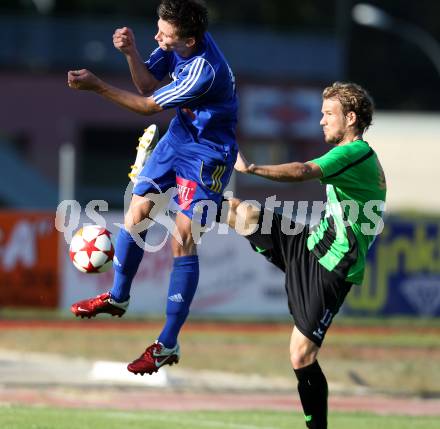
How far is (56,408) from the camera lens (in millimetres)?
10977

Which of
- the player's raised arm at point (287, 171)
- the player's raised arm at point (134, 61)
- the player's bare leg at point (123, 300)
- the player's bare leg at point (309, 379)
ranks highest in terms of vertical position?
the player's raised arm at point (134, 61)

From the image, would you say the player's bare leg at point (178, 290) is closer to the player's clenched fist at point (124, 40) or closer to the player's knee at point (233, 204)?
the player's knee at point (233, 204)

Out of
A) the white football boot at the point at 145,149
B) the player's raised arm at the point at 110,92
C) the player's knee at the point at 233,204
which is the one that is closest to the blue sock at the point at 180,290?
the player's knee at the point at 233,204

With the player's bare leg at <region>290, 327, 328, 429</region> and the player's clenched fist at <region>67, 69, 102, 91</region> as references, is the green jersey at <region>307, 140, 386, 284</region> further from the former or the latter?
the player's clenched fist at <region>67, 69, 102, 91</region>

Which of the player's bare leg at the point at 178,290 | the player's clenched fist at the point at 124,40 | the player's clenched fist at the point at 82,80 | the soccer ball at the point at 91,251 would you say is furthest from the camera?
the soccer ball at the point at 91,251

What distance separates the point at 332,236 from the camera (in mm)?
7992

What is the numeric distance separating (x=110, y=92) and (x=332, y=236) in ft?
6.22

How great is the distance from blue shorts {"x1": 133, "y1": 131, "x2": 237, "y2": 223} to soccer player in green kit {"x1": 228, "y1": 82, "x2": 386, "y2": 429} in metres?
0.18

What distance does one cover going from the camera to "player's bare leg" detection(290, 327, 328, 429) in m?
7.86

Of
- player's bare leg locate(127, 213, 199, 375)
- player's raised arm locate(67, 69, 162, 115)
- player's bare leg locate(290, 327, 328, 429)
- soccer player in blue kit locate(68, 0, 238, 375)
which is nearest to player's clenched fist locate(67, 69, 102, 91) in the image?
player's raised arm locate(67, 69, 162, 115)

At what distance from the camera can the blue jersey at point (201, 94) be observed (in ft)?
24.3

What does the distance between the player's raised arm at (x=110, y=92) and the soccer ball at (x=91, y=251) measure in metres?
1.14

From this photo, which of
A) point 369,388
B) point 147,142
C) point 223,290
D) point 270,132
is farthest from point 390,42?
point 147,142

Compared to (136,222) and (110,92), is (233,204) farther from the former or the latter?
(110,92)
